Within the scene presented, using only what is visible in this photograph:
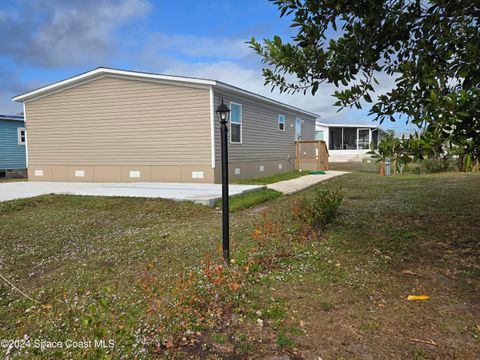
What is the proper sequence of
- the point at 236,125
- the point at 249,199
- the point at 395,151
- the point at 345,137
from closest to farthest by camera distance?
the point at 395,151 < the point at 249,199 < the point at 236,125 < the point at 345,137

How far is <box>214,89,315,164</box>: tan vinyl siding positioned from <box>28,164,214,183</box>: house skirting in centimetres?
81

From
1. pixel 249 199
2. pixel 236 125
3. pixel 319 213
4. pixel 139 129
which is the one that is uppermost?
→ pixel 236 125

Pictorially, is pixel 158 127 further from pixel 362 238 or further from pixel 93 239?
pixel 362 238

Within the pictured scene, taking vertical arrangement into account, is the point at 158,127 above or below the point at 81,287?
above

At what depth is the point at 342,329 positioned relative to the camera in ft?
7.68

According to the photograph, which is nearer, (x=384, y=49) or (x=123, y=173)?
(x=384, y=49)

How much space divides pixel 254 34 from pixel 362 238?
9.25ft

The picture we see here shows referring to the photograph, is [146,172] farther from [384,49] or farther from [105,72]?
[384,49]

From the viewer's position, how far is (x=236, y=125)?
12383 mm

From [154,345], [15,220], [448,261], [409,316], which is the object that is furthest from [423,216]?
[15,220]

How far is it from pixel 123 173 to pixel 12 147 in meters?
10.1

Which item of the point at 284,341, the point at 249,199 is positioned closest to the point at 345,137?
the point at 249,199

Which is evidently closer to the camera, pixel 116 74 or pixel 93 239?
pixel 93 239

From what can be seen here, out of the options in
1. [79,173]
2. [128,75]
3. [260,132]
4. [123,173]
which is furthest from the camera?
[260,132]
